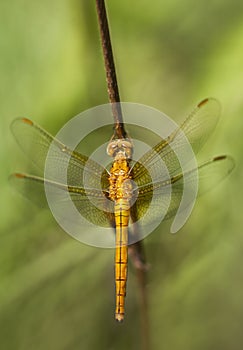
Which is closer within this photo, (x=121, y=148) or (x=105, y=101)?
(x=121, y=148)

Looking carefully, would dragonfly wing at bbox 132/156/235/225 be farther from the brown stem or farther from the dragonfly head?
the brown stem

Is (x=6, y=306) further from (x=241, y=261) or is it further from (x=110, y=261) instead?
(x=241, y=261)

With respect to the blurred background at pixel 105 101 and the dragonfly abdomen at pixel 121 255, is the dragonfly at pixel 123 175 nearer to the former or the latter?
the dragonfly abdomen at pixel 121 255

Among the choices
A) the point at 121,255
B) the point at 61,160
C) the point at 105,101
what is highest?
the point at 105,101

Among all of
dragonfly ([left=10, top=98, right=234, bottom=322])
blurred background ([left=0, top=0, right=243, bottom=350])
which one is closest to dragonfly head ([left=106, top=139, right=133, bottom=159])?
dragonfly ([left=10, top=98, right=234, bottom=322])

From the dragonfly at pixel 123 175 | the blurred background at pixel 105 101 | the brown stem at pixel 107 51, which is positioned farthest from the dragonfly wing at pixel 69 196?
the brown stem at pixel 107 51

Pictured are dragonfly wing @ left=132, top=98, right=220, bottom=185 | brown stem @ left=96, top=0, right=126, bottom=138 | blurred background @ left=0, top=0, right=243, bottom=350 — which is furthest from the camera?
blurred background @ left=0, top=0, right=243, bottom=350

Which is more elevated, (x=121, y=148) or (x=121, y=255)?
(x=121, y=148)

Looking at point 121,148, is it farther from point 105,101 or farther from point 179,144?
point 105,101

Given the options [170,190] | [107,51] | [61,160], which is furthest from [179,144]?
[107,51]
